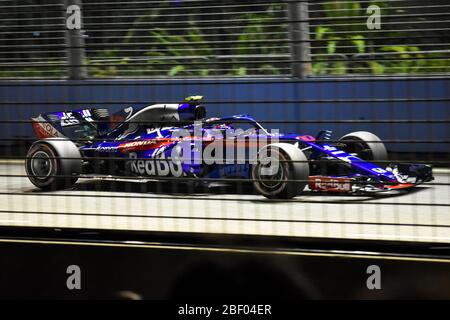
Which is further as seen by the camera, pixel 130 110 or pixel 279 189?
pixel 279 189

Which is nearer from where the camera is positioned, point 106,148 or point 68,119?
point 68,119

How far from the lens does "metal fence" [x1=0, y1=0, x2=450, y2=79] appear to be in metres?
4.28

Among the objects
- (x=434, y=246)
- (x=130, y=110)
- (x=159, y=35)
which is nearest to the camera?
(x=434, y=246)

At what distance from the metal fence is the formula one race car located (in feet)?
1.16

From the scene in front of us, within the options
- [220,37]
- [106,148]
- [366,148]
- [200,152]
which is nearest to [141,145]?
[106,148]

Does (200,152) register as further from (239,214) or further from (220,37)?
(220,37)

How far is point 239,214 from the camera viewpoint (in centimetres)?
513

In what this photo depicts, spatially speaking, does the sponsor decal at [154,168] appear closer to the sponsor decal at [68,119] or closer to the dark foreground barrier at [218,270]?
the sponsor decal at [68,119]

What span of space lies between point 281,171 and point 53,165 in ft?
6.22

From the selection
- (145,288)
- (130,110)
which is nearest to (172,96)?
(130,110)

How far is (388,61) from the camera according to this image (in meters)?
4.31
